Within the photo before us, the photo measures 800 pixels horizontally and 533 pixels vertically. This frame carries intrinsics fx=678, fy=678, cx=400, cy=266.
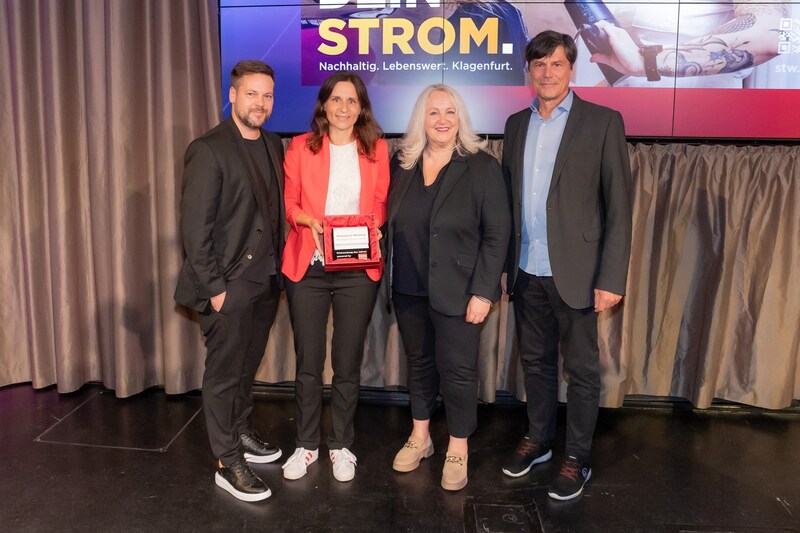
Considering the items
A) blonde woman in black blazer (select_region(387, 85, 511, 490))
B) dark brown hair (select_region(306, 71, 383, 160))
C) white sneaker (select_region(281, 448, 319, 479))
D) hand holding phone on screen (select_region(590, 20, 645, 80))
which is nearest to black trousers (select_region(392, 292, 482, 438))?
blonde woman in black blazer (select_region(387, 85, 511, 490))

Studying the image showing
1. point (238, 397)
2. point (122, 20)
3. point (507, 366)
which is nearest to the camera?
point (238, 397)

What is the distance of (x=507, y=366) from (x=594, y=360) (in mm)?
889

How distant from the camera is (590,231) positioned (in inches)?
97.9

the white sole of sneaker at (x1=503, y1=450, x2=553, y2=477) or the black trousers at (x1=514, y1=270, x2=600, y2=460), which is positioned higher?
the black trousers at (x1=514, y1=270, x2=600, y2=460)

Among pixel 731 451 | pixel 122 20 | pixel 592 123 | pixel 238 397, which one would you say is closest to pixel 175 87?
pixel 122 20

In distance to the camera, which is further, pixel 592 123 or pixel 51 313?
pixel 51 313

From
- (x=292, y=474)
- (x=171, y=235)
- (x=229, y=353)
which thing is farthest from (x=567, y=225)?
(x=171, y=235)

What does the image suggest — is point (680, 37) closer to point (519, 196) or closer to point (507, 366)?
point (519, 196)

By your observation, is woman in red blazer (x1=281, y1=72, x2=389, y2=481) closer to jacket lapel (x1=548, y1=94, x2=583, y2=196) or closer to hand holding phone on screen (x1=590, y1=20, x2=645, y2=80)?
jacket lapel (x1=548, y1=94, x2=583, y2=196)

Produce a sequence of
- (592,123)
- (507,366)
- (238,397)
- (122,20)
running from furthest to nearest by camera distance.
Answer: (507,366), (122,20), (238,397), (592,123)

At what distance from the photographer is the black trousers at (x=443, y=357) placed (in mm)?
2555

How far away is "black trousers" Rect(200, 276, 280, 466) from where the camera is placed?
247cm

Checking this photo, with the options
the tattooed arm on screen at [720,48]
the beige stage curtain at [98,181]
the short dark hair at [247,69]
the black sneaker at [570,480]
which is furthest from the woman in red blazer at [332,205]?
the tattooed arm on screen at [720,48]

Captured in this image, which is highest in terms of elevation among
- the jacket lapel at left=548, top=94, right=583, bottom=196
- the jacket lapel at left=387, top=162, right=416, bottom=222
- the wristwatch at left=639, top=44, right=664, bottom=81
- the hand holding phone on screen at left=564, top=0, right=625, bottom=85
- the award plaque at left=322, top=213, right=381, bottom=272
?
the hand holding phone on screen at left=564, top=0, right=625, bottom=85
